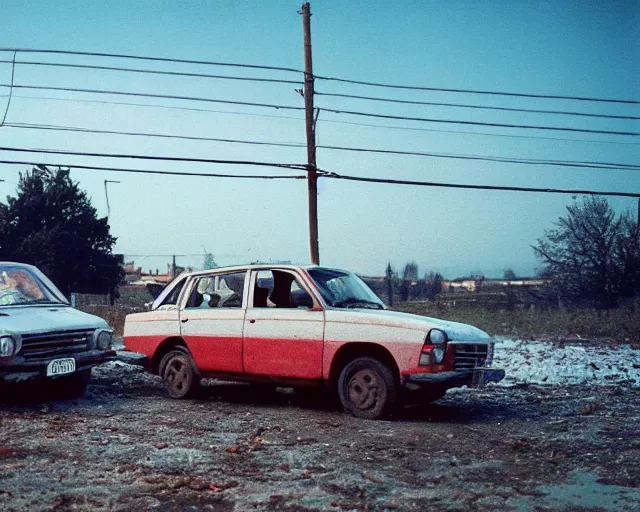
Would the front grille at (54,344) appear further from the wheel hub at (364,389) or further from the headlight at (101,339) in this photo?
the wheel hub at (364,389)

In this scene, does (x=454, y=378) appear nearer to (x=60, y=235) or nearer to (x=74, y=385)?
(x=74, y=385)

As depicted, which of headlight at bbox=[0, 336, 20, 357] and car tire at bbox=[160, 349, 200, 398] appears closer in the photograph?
headlight at bbox=[0, 336, 20, 357]

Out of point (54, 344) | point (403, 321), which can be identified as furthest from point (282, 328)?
point (54, 344)

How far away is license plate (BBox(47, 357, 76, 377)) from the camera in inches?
352

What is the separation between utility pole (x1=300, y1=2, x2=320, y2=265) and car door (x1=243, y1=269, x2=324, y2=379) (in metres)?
8.24

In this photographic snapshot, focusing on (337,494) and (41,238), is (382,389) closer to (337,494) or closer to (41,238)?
(337,494)

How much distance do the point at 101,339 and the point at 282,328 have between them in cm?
254

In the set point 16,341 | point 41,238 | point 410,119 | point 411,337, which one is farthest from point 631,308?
point 41,238

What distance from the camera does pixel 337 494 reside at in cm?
513

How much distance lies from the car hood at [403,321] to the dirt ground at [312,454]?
951 millimetres

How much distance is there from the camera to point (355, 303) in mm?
9102

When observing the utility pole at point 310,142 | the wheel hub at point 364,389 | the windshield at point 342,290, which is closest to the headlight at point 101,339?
the windshield at point 342,290

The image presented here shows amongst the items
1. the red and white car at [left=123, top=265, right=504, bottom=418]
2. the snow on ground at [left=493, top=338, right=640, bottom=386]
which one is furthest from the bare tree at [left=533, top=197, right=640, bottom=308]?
the red and white car at [left=123, top=265, right=504, bottom=418]

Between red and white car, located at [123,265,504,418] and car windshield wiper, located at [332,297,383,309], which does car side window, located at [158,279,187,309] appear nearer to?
red and white car, located at [123,265,504,418]
